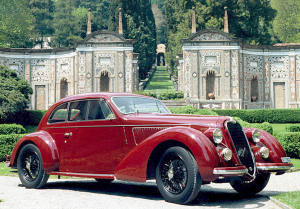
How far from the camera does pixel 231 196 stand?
24.0 ft

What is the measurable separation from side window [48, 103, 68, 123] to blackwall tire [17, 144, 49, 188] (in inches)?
26.9

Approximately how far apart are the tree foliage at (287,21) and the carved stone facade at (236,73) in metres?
19.3

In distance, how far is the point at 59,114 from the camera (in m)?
8.49

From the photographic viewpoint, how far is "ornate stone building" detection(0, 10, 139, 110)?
37.5 m

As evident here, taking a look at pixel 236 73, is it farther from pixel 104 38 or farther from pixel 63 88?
pixel 63 88

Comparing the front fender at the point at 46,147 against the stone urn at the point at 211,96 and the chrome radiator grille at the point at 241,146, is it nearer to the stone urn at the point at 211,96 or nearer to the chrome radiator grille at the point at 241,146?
the chrome radiator grille at the point at 241,146

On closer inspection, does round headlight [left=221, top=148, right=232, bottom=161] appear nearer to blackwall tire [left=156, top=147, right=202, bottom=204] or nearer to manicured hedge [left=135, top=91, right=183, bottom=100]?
blackwall tire [left=156, top=147, right=202, bottom=204]

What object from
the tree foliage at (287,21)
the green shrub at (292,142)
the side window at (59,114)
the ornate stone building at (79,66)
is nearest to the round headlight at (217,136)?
the side window at (59,114)

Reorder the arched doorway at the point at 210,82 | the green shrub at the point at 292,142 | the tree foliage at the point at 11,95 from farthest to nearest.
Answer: the arched doorway at the point at 210,82 < the tree foliage at the point at 11,95 < the green shrub at the point at 292,142

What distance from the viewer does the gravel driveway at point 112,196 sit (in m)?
6.12

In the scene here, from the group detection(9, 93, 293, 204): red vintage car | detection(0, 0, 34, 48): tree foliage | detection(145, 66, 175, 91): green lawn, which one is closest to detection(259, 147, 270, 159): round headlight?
detection(9, 93, 293, 204): red vintage car

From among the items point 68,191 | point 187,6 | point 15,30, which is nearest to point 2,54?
point 15,30

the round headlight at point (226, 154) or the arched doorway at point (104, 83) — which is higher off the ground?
the arched doorway at point (104, 83)

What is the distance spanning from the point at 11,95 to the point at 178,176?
22.2 meters
